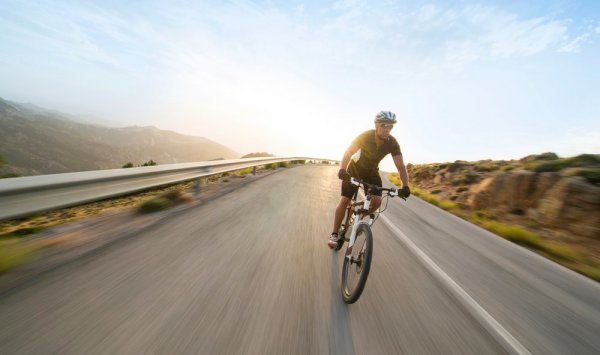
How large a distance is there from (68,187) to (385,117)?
4394 millimetres

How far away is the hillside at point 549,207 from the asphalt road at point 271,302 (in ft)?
8.61

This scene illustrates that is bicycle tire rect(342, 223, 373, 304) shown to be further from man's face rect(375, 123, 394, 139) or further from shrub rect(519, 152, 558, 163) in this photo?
shrub rect(519, 152, 558, 163)

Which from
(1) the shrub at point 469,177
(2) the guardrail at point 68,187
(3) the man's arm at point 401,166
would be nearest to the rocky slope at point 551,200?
(1) the shrub at point 469,177

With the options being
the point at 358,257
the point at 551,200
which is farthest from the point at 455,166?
the point at 358,257

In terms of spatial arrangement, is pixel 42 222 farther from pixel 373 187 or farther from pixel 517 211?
pixel 517 211

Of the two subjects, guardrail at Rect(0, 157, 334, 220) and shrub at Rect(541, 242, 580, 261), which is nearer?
guardrail at Rect(0, 157, 334, 220)

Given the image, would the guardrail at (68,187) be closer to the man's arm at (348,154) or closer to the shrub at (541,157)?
the man's arm at (348,154)

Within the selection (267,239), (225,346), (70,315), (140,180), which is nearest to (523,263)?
(267,239)

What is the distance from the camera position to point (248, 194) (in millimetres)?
8938

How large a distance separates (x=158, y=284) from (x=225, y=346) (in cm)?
128

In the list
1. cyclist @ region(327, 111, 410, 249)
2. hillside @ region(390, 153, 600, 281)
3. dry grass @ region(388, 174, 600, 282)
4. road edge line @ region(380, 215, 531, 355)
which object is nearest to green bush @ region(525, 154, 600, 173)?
hillside @ region(390, 153, 600, 281)

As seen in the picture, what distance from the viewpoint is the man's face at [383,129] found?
4.25 m

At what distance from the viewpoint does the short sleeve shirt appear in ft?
14.8

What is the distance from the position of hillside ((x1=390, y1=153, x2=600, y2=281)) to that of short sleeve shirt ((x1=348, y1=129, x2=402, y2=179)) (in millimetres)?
Answer: 4970
